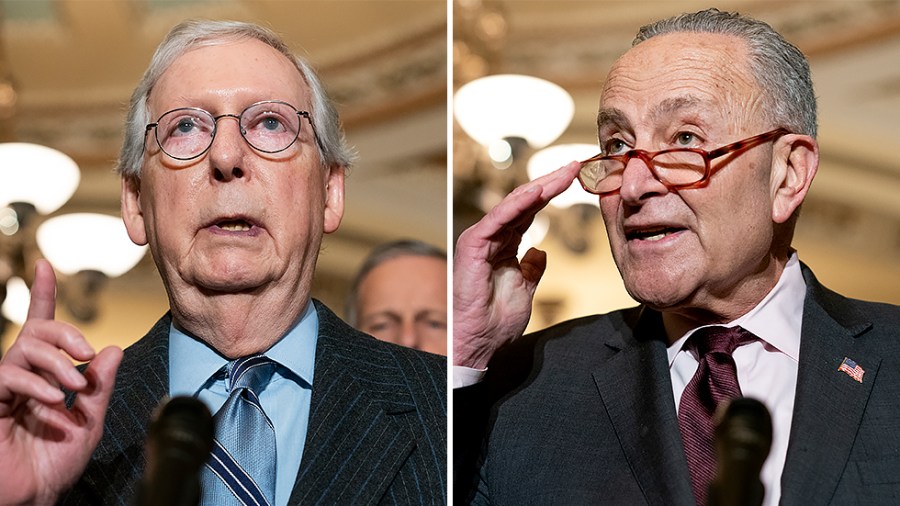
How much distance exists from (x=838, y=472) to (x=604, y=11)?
3717 mm

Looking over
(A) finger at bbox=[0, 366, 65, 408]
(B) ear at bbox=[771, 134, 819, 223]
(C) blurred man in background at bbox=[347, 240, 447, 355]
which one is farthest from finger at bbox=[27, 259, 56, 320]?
(C) blurred man in background at bbox=[347, 240, 447, 355]

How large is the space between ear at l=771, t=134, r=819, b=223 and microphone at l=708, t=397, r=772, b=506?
3.16 ft

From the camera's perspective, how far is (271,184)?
6.98ft

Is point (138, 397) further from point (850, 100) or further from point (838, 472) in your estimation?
point (850, 100)

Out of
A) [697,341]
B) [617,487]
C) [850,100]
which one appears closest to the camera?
[617,487]

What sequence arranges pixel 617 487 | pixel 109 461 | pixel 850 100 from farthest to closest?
1. pixel 850 100
2. pixel 617 487
3. pixel 109 461

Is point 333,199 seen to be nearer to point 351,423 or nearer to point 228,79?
point 228,79

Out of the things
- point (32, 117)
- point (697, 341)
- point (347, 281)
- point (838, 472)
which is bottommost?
point (838, 472)

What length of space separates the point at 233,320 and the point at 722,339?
945 millimetres

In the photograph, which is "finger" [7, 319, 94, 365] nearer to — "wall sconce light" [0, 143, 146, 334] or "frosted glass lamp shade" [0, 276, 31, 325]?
"wall sconce light" [0, 143, 146, 334]

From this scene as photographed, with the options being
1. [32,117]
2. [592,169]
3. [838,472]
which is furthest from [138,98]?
[32,117]

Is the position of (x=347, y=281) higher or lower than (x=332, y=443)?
higher

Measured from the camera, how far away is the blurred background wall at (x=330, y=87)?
13.5 ft

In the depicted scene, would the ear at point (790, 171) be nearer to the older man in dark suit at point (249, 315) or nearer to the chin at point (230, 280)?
the older man in dark suit at point (249, 315)
